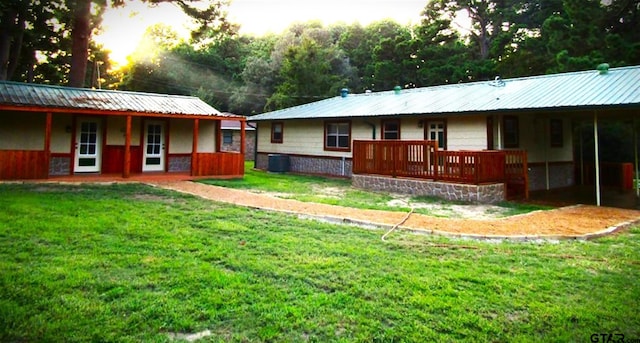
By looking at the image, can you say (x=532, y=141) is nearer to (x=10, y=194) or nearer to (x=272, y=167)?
(x=272, y=167)

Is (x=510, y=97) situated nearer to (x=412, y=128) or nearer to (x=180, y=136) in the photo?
Answer: (x=412, y=128)

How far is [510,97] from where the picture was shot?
12.1 metres

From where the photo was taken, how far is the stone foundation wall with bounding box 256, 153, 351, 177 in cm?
1656

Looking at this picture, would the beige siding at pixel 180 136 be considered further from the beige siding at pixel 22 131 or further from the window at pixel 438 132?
the window at pixel 438 132

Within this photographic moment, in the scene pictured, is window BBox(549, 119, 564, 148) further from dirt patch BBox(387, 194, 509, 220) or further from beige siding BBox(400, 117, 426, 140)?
dirt patch BBox(387, 194, 509, 220)

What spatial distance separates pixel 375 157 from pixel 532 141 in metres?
5.33

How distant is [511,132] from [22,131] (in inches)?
611

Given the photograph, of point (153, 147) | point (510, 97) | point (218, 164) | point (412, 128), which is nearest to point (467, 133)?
point (510, 97)

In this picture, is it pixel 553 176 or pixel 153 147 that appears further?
pixel 153 147

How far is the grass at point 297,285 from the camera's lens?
117 inches

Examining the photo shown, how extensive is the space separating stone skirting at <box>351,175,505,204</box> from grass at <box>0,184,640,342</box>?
13.4 feet

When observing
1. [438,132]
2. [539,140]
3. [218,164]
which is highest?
[438,132]

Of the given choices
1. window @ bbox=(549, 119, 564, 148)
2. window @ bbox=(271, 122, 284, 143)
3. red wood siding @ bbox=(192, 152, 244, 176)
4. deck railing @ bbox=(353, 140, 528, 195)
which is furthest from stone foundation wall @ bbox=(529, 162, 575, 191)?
window @ bbox=(271, 122, 284, 143)

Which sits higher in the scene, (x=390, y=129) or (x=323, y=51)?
(x=323, y=51)
